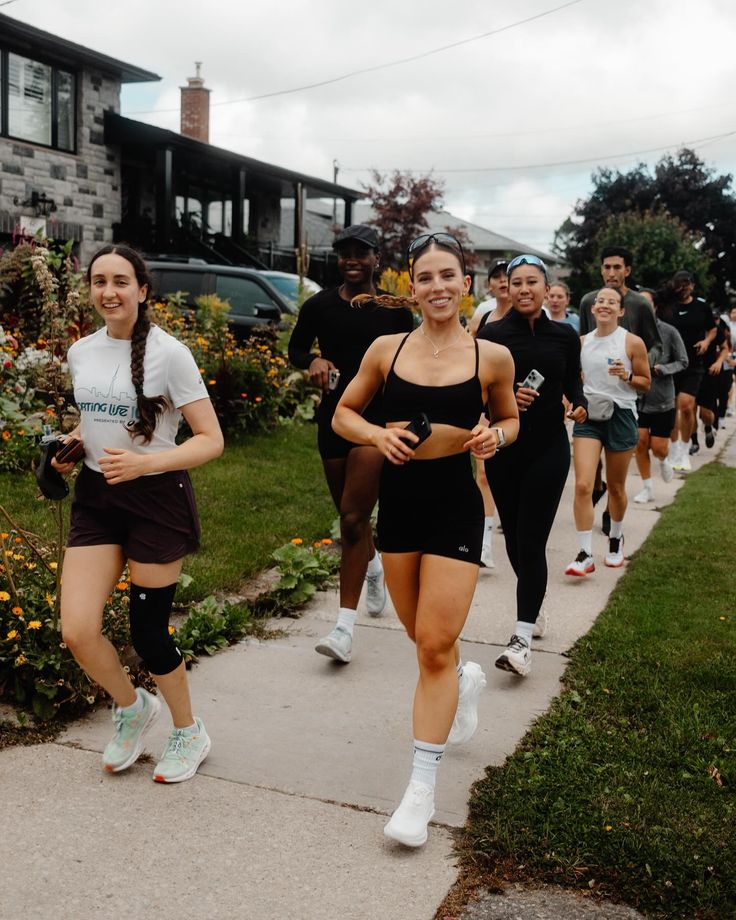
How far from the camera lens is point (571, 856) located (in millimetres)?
3189

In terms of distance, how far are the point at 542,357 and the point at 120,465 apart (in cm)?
263

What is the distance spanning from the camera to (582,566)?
6.77 m

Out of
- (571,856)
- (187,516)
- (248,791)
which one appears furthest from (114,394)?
(571,856)

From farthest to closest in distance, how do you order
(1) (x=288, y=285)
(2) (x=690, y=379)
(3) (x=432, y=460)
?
(1) (x=288, y=285)
(2) (x=690, y=379)
(3) (x=432, y=460)

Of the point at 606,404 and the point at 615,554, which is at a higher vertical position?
the point at 606,404

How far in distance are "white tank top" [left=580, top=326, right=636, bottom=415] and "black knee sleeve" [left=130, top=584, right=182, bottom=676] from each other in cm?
395

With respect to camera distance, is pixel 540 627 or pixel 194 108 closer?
A: pixel 540 627

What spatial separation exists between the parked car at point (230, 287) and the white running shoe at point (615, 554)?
6.75 m

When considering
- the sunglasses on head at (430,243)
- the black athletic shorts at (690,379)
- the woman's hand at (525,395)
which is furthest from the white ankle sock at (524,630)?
the black athletic shorts at (690,379)

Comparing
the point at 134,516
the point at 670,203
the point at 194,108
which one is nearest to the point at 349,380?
the point at 134,516

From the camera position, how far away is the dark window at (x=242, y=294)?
520 inches

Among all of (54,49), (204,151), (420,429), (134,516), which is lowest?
(134,516)

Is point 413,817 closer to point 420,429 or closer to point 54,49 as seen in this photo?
point 420,429

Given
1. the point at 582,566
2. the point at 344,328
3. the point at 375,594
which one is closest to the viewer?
the point at 344,328
